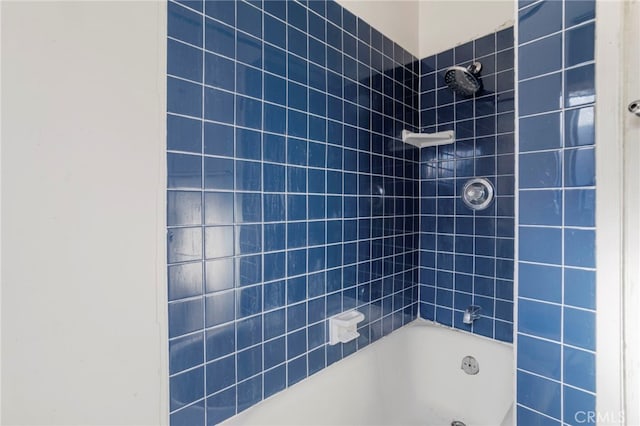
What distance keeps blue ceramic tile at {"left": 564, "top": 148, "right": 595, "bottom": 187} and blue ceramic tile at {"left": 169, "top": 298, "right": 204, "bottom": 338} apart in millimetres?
1028

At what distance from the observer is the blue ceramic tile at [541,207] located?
0.81 metres

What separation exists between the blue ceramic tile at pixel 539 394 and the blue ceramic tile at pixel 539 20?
93 centimetres

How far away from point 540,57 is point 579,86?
0.13m

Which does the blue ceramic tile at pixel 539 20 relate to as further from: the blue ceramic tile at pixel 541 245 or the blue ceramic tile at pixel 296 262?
the blue ceramic tile at pixel 296 262

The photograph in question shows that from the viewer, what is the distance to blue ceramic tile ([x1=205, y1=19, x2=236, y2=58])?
0.88 meters

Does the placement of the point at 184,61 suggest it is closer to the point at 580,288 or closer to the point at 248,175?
the point at 248,175

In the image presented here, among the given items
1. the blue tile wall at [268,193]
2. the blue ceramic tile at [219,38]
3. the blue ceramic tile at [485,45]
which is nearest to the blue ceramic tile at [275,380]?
the blue tile wall at [268,193]

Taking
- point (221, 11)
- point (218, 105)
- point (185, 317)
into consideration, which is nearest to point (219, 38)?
point (221, 11)

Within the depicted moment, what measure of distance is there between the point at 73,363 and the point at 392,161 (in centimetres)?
142

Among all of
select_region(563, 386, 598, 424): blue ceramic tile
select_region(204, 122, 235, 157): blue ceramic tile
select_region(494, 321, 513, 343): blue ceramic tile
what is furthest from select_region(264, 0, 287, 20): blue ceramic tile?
select_region(494, 321, 513, 343): blue ceramic tile

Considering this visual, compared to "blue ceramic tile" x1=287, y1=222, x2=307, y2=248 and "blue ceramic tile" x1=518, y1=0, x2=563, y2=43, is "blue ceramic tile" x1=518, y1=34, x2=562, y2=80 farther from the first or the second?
"blue ceramic tile" x1=287, y1=222, x2=307, y2=248

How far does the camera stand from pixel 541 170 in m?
0.83

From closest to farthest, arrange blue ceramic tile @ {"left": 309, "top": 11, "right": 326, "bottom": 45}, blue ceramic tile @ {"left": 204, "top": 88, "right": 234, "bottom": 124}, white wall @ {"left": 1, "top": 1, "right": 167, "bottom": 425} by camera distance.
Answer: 1. white wall @ {"left": 1, "top": 1, "right": 167, "bottom": 425}
2. blue ceramic tile @ {"left": 204, "top": 88, "right": 234, "bottom": 124}
3. blue ceramic tile @ {"left": 309, "top": 11, "right": 326, "bottom": 45}

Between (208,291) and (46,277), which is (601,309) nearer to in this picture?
(208,291)
